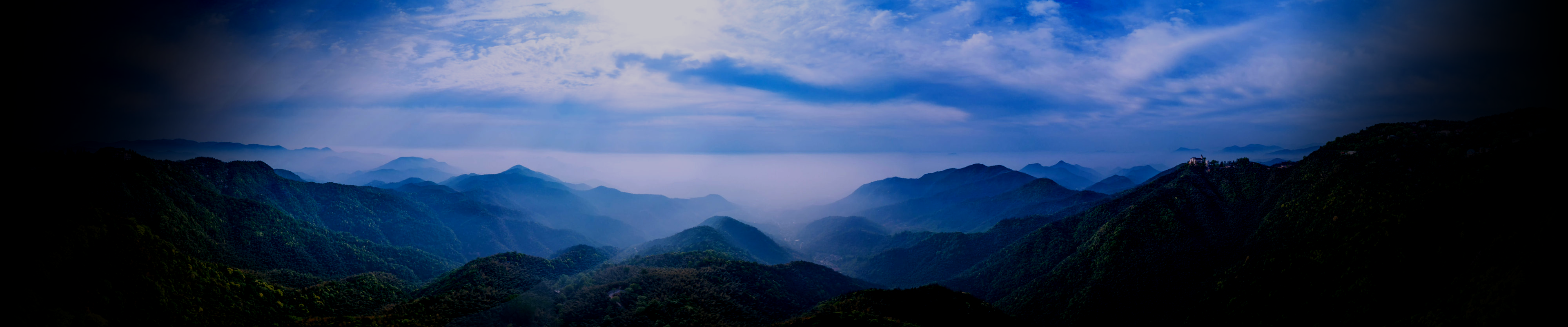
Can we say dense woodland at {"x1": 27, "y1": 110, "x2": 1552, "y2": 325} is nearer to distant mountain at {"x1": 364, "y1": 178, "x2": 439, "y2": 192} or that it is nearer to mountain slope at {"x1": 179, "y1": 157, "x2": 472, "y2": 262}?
mountain slope at {"x1": 179, "y1": 157, "x2": 472, "y2": 262}

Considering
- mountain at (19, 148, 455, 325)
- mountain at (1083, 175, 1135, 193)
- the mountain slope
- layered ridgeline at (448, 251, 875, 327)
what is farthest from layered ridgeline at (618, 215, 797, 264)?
mountain at (1083, 175, 1135, 193)

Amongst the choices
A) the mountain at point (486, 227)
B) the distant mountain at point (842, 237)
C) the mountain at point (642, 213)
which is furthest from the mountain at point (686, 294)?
the mountain at point (642, 213)

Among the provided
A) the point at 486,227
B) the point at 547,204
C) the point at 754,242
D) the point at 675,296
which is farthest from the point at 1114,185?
the point at 547,204

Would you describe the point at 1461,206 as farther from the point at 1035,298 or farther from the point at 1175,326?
the point at 1035,298

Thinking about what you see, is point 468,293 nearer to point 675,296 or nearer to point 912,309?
point 675,296

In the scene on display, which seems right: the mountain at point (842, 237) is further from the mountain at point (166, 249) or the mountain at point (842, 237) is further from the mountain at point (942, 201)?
the mountain at point (166, 249)

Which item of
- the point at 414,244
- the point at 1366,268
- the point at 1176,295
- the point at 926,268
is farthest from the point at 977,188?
the point at 414,244

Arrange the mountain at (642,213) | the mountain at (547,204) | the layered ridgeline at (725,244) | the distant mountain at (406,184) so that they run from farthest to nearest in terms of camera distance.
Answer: the mountain at (642,213)
the mountain at (547,204)
the distant mountain at (406,184)
the layered ridgeline at (725,244)
